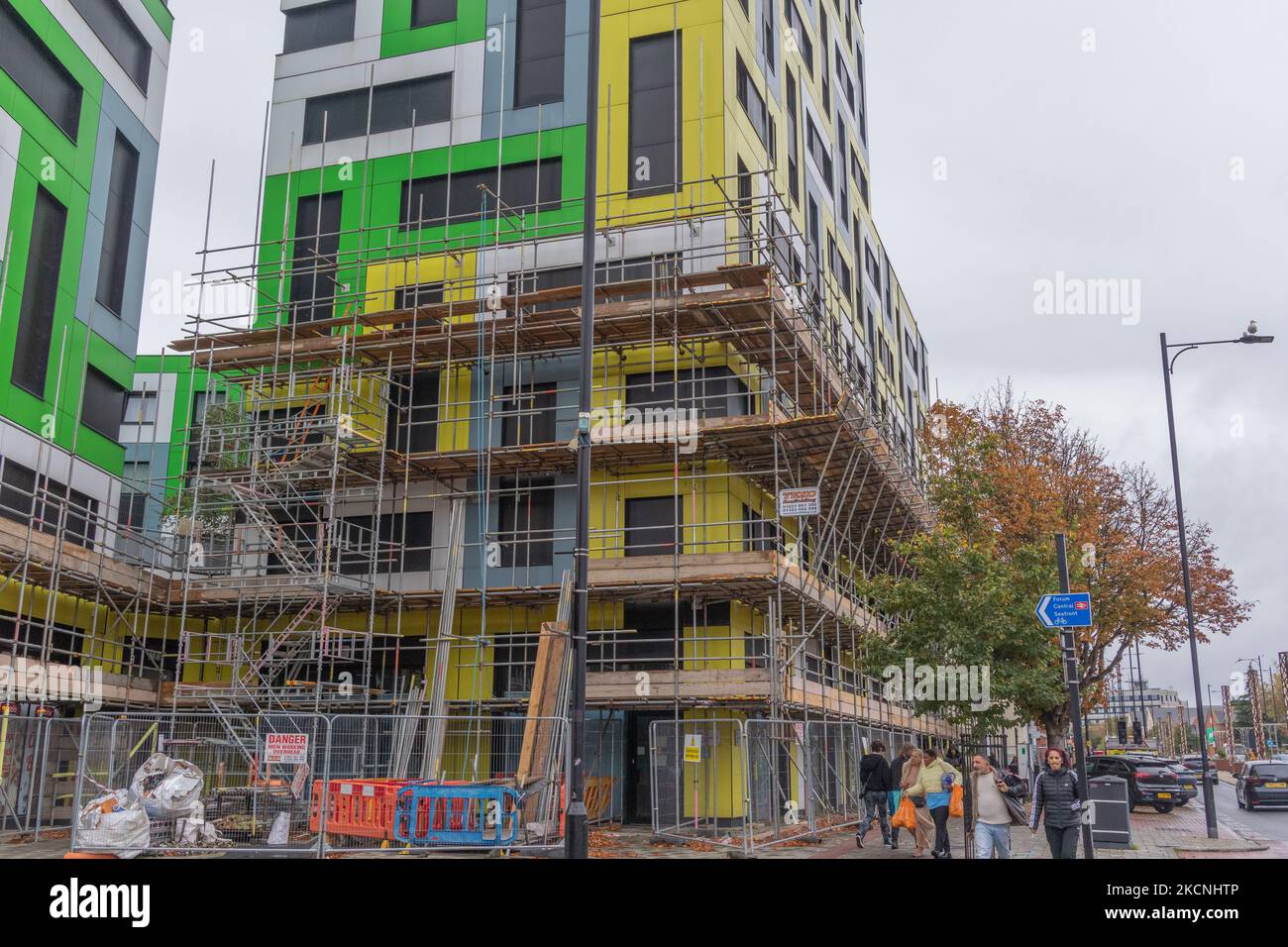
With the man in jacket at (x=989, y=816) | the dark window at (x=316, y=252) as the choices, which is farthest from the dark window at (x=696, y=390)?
the man in jacket at (x=989, y=816)

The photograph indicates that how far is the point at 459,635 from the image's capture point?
1003 inches

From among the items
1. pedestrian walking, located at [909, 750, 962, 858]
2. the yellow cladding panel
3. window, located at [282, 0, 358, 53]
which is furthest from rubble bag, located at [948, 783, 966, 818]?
window, located at [282, 0, 358, 53]

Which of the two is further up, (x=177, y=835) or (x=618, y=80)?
(x=618, y=80)

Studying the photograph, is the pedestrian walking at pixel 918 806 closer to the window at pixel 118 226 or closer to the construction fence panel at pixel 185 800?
the construction fence panel at pixel 185 800

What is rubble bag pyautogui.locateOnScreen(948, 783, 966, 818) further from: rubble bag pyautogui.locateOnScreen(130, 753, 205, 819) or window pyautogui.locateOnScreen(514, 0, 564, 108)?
window pyautogui.locateOnScreen(514, 0, 564, 108)

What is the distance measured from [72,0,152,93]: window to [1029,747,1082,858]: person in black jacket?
2944 cm

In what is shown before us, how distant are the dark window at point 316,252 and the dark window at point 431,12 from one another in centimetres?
527

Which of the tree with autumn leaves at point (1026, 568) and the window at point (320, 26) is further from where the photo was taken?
the window at point (320, 26)

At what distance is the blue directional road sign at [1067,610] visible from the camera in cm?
1463

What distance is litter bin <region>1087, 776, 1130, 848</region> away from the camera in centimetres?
1565

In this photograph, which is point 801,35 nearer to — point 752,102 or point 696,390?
point 752,102
